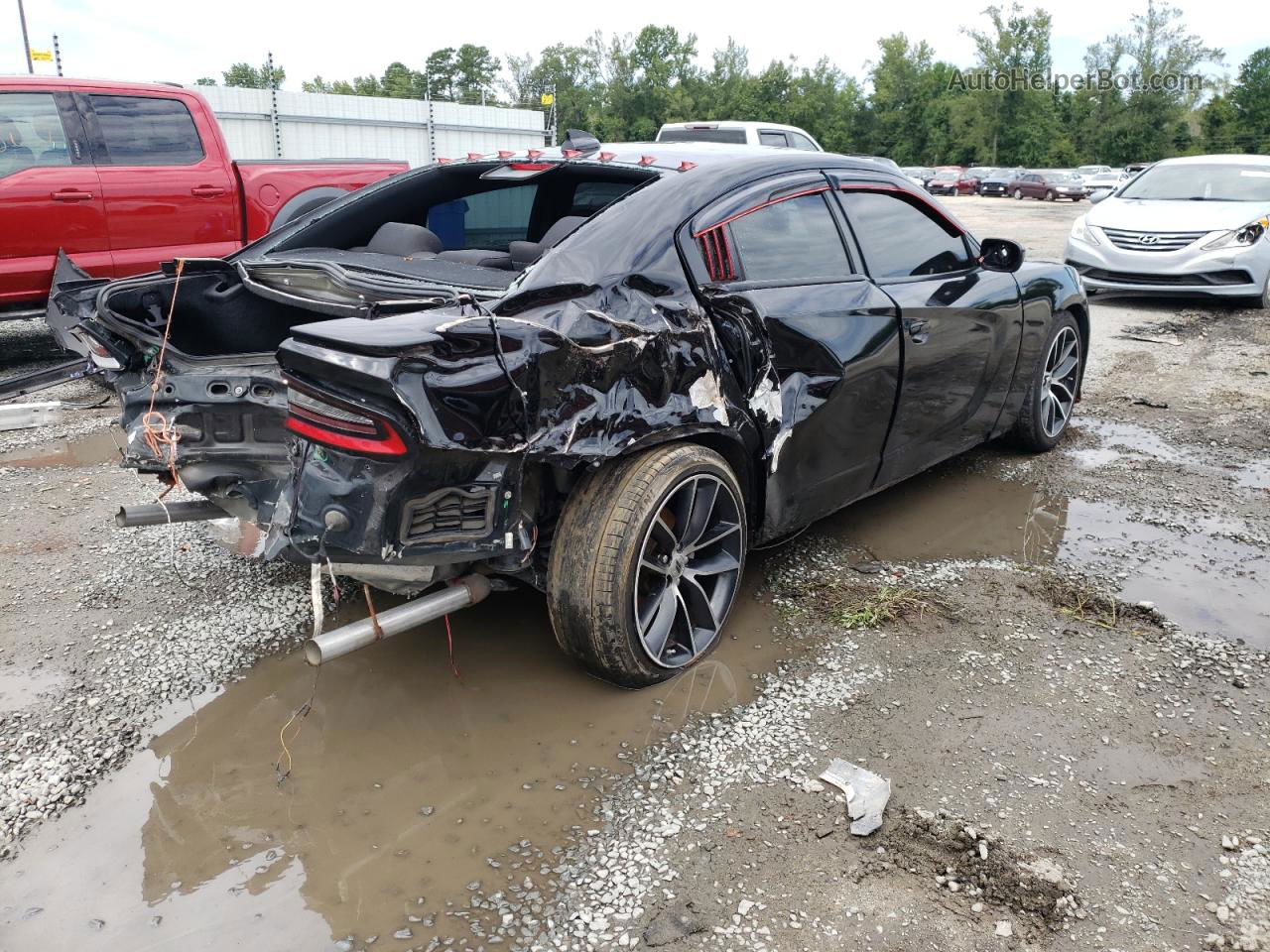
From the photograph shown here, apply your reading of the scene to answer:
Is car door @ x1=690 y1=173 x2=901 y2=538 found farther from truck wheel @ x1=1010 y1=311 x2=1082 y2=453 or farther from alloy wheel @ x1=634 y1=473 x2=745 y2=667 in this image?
truck wheel @ x1=1010 y1=311 x2=1082 y2=453

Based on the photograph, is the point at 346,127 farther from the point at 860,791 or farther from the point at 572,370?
the point at 860,791

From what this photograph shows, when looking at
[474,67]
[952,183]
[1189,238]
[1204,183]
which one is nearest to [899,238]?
[1189,238]

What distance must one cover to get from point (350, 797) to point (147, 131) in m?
6.51

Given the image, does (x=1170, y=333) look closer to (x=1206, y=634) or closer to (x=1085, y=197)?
(x=1206, y=634)

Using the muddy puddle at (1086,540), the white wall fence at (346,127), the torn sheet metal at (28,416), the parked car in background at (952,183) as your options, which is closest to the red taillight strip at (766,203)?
the muddy puddle at (1086,540)

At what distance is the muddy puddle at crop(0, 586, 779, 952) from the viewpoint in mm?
2250

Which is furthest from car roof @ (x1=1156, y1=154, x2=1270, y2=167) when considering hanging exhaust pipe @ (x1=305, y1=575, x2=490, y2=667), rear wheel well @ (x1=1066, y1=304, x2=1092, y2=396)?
hanging exhaust pipe @ (x1=305, y1=575, x2=490, y2=667)

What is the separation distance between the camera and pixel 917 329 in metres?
3.87

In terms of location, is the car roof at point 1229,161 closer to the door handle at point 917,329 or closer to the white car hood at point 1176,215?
the white car hood at point 1176,215

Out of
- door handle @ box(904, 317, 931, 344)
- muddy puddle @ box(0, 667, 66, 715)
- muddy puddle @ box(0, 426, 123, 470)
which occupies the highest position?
door handle @ box(904, 317, 931, 344)

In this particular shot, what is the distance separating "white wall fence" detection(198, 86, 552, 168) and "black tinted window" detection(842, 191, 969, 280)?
418 inches

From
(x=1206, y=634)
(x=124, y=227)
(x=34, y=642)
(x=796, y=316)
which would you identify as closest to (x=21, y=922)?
(x=34, y=642)

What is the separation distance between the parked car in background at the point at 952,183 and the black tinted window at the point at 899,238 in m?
45.9

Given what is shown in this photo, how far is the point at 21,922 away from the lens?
2.22 meters
